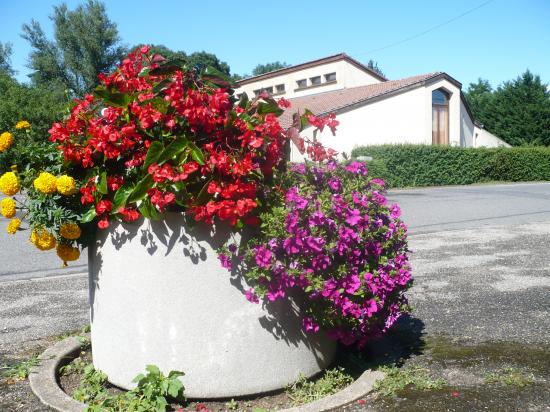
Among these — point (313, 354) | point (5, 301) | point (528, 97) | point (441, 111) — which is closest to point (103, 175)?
point (313, 354)

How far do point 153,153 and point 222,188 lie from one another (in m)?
0.38

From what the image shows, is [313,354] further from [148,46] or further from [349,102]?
[349,102]

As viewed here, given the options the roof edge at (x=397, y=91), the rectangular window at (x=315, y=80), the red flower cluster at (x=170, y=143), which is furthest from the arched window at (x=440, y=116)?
the red flower cluster at (x=170, y=143)

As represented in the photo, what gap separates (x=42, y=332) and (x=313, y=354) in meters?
2.37

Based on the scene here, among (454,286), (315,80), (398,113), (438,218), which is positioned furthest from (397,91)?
(454,286)

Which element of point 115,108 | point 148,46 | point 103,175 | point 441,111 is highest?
point 441,111

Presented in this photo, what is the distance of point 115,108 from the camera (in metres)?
2.97

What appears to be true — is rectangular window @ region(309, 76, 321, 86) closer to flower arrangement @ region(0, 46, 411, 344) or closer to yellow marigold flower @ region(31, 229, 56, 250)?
flower arrangement @ region(0, 46, 411, 344)

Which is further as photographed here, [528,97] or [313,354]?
[528,97]

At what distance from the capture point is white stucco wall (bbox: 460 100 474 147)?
32.2 meters

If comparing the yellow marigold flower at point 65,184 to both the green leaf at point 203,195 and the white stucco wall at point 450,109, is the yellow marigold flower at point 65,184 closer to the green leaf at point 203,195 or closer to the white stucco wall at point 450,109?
the green leaf at point 203,195

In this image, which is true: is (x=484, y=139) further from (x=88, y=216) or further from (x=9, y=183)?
(x=9, y=183)

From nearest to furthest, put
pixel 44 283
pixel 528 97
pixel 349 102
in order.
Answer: pixel 44 283
pixel 349 102
pixel 528 97

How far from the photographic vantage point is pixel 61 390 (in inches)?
129
